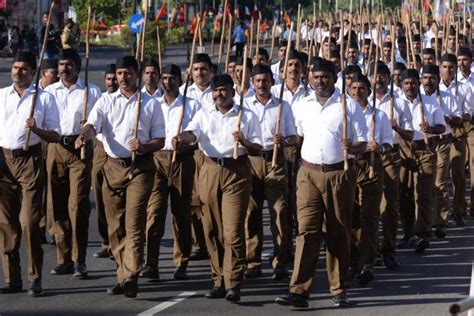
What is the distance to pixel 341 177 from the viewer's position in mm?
11422

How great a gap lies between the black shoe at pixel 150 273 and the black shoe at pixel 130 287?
99 cm

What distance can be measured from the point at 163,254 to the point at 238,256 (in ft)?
8.66

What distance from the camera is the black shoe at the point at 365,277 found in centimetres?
1262

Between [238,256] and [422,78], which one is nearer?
[238,256]

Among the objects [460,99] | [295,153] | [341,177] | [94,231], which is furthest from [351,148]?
[460,99]

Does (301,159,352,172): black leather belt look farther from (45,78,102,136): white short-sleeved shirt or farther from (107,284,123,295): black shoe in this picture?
(45,78,102,136): white short-sleeved shirt

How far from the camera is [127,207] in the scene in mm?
11828

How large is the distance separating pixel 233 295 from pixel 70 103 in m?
3.13

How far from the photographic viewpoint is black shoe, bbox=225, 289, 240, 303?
1148 cm

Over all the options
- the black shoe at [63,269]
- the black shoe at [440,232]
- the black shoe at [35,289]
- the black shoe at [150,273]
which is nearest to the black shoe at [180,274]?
the black shoe at [150,273]

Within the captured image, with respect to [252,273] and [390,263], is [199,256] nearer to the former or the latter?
[252,273]

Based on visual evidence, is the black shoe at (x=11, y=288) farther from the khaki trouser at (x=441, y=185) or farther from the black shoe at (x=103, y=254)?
the khaki trouser at (x=441, y=185)

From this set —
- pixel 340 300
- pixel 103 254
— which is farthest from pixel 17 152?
pixel 340 300

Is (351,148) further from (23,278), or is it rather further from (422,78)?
(422,78)
